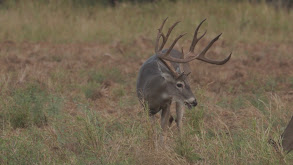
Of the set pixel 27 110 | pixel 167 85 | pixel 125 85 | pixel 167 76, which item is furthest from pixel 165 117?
pixel 125 85

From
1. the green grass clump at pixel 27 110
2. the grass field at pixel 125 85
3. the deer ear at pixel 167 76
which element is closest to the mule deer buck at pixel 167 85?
the deer ear at pixel 167 76

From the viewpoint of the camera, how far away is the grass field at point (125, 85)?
19.5 ft

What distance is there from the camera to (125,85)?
10.6 metres

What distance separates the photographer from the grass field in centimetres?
595

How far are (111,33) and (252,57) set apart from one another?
4432 mm

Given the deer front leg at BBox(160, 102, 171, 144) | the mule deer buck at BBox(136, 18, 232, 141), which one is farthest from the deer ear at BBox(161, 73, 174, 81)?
the deer front leg at BBox(160, 102, 171, 144)

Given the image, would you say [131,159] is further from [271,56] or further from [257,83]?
[271,56]

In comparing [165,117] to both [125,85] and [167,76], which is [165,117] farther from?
[125,85]

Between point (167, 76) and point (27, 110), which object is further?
point (27, 110)

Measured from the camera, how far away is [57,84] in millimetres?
10008

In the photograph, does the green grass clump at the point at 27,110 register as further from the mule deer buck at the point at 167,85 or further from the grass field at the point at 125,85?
the mule deer buck at the point at 167,85

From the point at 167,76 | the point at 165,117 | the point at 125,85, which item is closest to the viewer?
the point at 167,76

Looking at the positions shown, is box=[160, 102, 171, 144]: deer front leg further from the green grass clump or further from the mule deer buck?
the green grass clump

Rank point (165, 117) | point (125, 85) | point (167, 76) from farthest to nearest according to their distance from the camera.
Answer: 1. point (125, 85)
2. point (165, 117)
3. point (167, 76)
